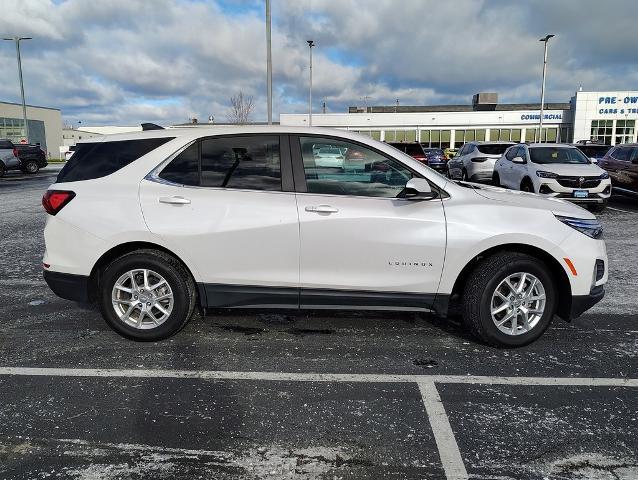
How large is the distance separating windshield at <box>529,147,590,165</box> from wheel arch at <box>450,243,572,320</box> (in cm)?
920

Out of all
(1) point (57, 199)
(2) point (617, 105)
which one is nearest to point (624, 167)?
(1) point (57, 199)

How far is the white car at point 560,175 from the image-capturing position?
37.4 ft

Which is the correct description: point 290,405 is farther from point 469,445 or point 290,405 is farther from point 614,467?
point 614,467

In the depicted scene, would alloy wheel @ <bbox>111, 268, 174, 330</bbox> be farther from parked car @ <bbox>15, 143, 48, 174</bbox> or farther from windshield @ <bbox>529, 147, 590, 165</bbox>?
parked car @ <bbox>15, 143, 48, 174</bbox>

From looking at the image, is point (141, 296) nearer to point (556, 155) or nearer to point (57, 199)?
point (57, 199)

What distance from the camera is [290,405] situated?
3264mm

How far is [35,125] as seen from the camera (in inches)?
2906

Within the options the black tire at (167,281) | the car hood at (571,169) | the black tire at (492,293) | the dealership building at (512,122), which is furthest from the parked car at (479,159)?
the dealership building at (512,122)

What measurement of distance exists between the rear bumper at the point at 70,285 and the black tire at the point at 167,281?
5.3 inches

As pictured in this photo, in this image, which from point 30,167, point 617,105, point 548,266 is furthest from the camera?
point 617,105

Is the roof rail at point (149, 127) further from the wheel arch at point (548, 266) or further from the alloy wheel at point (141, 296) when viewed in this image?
the wheel arch at point (548, 266)

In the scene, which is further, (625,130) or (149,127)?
(625,130)

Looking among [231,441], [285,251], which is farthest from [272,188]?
[231,441]

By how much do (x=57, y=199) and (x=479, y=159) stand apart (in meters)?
16.0
